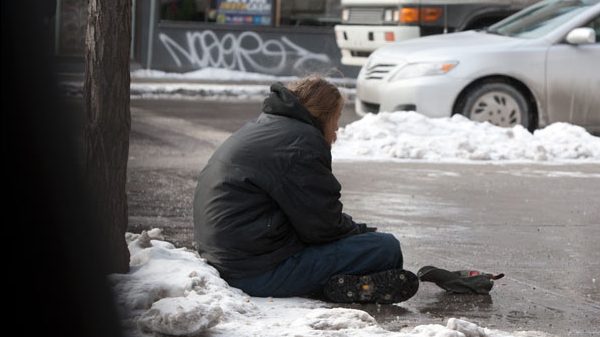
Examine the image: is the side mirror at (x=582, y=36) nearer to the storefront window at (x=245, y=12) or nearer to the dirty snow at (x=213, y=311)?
the dirty snow at (x=213, y=311)

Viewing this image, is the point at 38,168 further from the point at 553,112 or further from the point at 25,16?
the point at 553,112

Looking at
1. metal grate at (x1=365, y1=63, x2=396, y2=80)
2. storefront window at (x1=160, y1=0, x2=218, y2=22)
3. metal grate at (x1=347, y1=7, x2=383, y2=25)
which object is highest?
metal grate at (x1=347, y1=7, x2=383, y2=25)

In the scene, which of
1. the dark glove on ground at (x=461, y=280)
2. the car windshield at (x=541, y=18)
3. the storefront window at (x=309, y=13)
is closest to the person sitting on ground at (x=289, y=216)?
the dark glove on ground at (x=461, y=280)

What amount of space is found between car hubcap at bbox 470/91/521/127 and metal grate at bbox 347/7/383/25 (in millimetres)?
4762

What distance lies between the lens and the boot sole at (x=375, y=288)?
5.95 m

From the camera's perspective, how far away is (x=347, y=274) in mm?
6035

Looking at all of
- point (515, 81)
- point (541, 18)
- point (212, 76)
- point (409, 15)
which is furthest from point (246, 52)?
point (515, 81)

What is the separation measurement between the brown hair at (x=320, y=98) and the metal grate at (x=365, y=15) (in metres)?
11.2

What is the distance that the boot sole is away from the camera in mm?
5949

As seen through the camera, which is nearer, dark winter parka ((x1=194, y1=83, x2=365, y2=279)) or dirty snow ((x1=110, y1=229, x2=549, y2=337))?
dirty snow ((x1=110, y1=229, x2=549, y2=337))

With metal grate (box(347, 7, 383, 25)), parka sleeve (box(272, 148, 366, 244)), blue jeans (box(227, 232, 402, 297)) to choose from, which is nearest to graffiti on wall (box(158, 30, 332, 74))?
metal grate (box(347, 7, 383, 25))

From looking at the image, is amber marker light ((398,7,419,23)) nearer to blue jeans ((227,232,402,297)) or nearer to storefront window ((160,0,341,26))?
storefront window ((160,0,341,26))

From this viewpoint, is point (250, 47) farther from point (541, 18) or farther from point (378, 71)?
point (541, 18)

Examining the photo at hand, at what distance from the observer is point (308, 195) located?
5844mm
